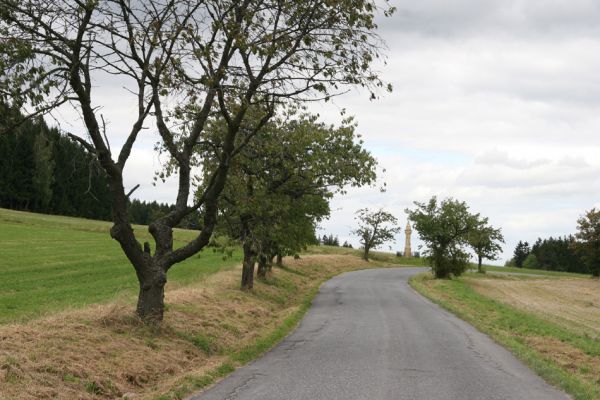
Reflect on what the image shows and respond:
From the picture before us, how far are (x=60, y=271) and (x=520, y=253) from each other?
143 meters

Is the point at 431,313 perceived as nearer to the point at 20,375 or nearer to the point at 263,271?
the point at 263,271

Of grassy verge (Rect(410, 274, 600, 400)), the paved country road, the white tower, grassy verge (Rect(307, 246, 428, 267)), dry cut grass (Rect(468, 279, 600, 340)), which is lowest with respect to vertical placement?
the paved country road

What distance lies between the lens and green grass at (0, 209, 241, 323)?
1988 cm

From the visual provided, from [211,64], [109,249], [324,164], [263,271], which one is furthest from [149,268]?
[109,249]

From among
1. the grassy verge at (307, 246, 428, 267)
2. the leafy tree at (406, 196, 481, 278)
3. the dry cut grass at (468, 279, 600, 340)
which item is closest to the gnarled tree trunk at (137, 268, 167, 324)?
the dry cut grass at (468, 279, 600, 340)

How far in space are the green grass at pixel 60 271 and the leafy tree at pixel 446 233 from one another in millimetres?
18610

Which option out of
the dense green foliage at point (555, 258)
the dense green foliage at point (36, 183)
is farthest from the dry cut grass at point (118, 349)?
the dense green foliage at point (555, 258)

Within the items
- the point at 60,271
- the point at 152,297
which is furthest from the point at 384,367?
the point at 60,271

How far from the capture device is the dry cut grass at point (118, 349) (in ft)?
27.2

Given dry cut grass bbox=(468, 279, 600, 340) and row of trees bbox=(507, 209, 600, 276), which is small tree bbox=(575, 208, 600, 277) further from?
dry cut grass bbox=(468, 279, 600, 340)

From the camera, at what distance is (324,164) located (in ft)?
79.9

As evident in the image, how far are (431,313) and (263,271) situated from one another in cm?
1211

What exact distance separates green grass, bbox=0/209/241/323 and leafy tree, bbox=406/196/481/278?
1861 centimetres

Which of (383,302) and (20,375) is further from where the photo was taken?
(383,302)
